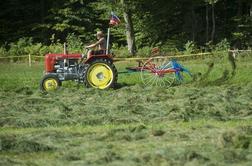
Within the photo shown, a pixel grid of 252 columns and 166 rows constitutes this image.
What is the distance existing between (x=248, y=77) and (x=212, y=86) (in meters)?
2.11

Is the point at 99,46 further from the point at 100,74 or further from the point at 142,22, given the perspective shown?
the point at 142,22

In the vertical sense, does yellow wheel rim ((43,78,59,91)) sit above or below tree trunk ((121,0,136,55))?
below

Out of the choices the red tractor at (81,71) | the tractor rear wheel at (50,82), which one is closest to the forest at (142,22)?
the red tractor at (81,71)

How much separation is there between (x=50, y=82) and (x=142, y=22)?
69.1 ft

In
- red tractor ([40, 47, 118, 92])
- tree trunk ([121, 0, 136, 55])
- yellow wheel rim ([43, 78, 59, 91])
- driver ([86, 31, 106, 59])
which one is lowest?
yellow wheel rim ([43, 78, 59, 91])

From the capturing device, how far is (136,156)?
767 cm

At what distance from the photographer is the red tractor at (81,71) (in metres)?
17.2

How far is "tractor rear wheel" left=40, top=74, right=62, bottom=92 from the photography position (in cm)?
1739

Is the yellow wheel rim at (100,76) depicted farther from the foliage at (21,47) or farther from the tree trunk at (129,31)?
the tree trunk at (129,31)

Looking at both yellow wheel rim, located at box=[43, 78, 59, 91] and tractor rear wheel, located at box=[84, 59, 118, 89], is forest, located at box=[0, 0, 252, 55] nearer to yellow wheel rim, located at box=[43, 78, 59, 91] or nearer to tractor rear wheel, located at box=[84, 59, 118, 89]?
yellow wheel rim, located at box=[43, 78, 59, 91]

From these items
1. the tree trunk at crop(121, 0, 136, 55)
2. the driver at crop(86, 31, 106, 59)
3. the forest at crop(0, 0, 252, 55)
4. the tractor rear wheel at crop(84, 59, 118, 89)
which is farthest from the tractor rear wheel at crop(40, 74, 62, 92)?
the forest at crop(0, 0, 252, 55)

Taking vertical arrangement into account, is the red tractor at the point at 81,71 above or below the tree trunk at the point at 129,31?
below

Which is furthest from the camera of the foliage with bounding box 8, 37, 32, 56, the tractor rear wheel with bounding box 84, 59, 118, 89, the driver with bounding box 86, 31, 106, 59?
the foliage with bounding box 8, 37, 32, 56

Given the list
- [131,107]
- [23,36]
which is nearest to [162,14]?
[23,36]
